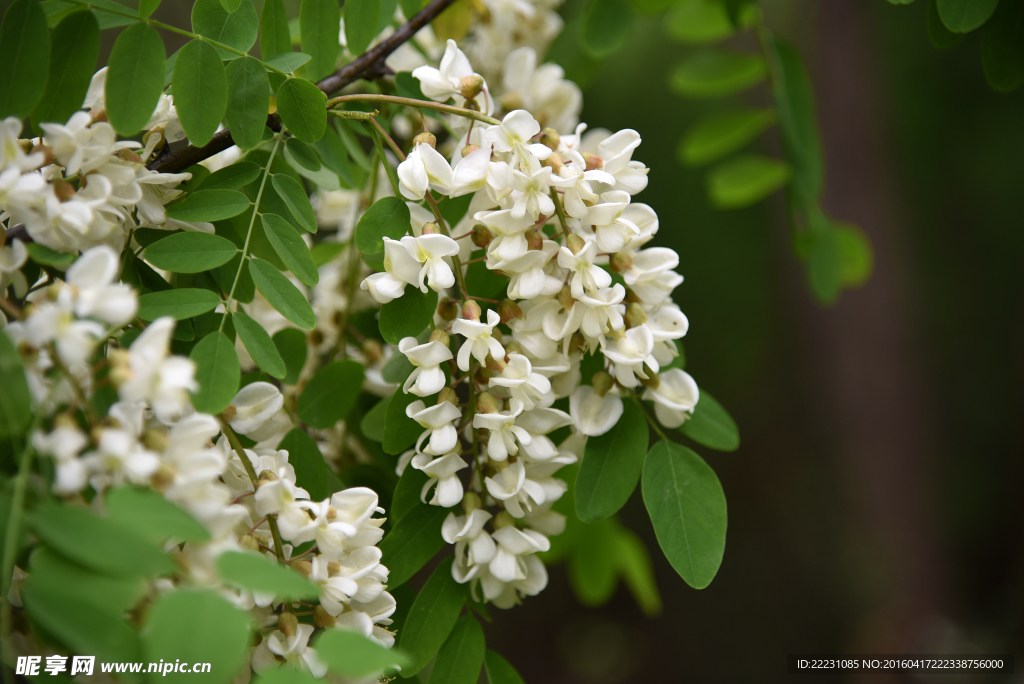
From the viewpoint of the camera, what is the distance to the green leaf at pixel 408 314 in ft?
1.88

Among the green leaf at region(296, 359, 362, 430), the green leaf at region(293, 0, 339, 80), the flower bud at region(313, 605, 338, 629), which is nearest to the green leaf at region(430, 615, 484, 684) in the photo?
the flower bud at region(313, 605, 338, 629)

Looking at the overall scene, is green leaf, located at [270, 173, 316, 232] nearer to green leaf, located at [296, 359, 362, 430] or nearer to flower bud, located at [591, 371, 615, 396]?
green leaf, located at [296, 359, 362, 430]

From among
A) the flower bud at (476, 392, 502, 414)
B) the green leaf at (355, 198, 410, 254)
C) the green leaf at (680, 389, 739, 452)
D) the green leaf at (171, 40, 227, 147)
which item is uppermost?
the green leaf at (171, 40, 227, 147)

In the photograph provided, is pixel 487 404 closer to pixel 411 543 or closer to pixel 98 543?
pixel 411 543

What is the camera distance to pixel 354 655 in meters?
0.43

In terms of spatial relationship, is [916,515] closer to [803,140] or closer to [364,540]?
[803,140]

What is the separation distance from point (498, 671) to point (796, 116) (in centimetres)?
87

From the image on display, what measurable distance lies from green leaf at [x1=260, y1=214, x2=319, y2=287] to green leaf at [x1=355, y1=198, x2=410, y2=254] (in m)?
0.05

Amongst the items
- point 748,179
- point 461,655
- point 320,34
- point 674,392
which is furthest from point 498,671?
point 748,179

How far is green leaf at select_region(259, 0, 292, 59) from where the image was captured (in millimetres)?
669

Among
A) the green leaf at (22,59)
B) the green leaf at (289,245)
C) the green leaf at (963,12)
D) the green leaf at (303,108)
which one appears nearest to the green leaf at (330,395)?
the green leaf at (289,245)

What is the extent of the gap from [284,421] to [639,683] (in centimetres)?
358

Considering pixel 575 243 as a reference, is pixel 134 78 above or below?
above

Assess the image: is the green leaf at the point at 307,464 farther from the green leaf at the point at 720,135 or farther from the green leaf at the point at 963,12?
the green leaf at the point at 720,135
